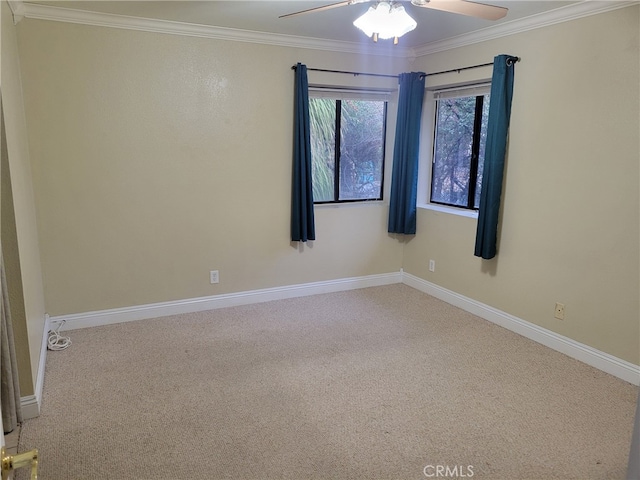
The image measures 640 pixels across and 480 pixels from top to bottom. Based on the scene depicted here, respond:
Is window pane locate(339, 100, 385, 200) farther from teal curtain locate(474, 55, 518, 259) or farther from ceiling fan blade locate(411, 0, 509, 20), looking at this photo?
ceiling fan blade locate(411, 0, 509, 20)

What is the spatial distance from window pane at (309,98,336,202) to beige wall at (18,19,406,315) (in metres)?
0.30

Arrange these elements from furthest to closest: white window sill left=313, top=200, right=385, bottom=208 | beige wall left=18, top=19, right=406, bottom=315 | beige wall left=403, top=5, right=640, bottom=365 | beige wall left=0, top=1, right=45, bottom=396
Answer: white window sill left=313, top=200, right=385, bottom=208, beige wall left=18, top=19, right=406, bottom=315, beige wall left=403, top=5, right=640, bottom=365, beige wall left=0, top=1, right=45, bottom=396

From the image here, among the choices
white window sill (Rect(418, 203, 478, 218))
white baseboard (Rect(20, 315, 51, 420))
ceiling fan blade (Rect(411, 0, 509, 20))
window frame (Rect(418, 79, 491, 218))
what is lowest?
white baseboard (Rect(20, 315, 51, 420))

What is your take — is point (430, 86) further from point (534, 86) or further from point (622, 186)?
point (622, 186)

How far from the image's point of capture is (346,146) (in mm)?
4586

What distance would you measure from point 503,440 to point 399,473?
63 centimetres

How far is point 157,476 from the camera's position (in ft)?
6.81

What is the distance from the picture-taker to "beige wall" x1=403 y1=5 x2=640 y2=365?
2895 mm

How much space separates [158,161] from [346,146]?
1.82 meters

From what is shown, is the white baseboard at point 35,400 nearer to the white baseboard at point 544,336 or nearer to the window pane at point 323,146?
the window pane at point 323,146

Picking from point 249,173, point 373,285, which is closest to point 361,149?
point 249,173

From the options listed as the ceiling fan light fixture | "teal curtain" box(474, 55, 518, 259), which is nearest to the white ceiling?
"teal curtain" box(474, 55, 518, 259)

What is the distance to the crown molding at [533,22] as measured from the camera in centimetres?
290

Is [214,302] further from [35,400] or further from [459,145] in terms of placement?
[459,145]
